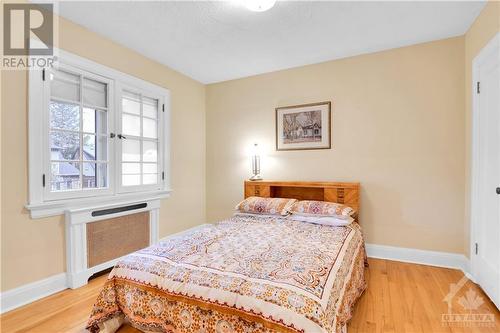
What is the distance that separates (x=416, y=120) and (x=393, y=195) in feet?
2.95

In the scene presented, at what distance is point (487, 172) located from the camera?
2164mm

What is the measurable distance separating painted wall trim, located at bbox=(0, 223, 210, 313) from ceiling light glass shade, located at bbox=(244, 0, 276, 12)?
2933mm

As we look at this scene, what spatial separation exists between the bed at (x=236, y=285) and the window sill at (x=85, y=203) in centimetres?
104

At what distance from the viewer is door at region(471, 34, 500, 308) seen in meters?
1.99

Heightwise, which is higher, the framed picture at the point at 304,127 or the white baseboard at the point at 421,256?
the framed picture at the point at 304,127

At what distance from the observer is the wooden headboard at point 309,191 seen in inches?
117

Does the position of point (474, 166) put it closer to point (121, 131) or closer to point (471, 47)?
point (471, 47)

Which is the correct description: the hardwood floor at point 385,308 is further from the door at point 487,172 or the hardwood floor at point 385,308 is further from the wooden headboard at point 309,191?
the wooden headboard at point 309,191

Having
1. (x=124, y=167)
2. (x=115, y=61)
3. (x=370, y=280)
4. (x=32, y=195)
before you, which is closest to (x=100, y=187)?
(x=124, y=167)

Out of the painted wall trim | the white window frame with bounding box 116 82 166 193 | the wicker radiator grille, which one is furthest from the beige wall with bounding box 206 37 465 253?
the painted wall trim

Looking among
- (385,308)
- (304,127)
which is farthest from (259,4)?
(385,308)
